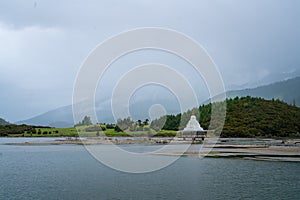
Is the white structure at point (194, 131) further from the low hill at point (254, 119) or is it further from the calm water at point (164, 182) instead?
the calm water at point (164, 182)

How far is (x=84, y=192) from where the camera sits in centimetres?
2362

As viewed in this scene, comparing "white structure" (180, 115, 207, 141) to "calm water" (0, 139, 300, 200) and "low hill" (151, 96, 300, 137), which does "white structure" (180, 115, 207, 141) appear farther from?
"calm water" (0, 139, 300, 200)

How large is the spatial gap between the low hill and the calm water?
72853 millimetres

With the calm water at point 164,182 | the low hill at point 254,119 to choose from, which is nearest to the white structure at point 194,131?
the low hill at point 254,119

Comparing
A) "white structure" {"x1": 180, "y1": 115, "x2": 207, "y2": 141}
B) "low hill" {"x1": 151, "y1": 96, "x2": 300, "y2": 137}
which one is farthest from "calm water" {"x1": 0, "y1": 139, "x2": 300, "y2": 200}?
"low hill" {"x1": 151, "y1": 96, "x2": 300, "y2": 137}

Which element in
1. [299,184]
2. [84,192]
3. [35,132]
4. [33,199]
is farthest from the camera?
[35,132]

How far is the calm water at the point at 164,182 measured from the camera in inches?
890

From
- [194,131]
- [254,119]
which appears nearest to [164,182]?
[194,131]

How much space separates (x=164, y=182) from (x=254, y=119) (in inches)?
3647

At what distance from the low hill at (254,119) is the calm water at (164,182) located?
2868 inches

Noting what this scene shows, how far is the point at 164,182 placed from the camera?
1061 inches

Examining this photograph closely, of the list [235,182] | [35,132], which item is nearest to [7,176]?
[235,182]

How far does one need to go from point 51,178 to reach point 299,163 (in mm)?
25274

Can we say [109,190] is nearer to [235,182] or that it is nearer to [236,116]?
[235,182]
